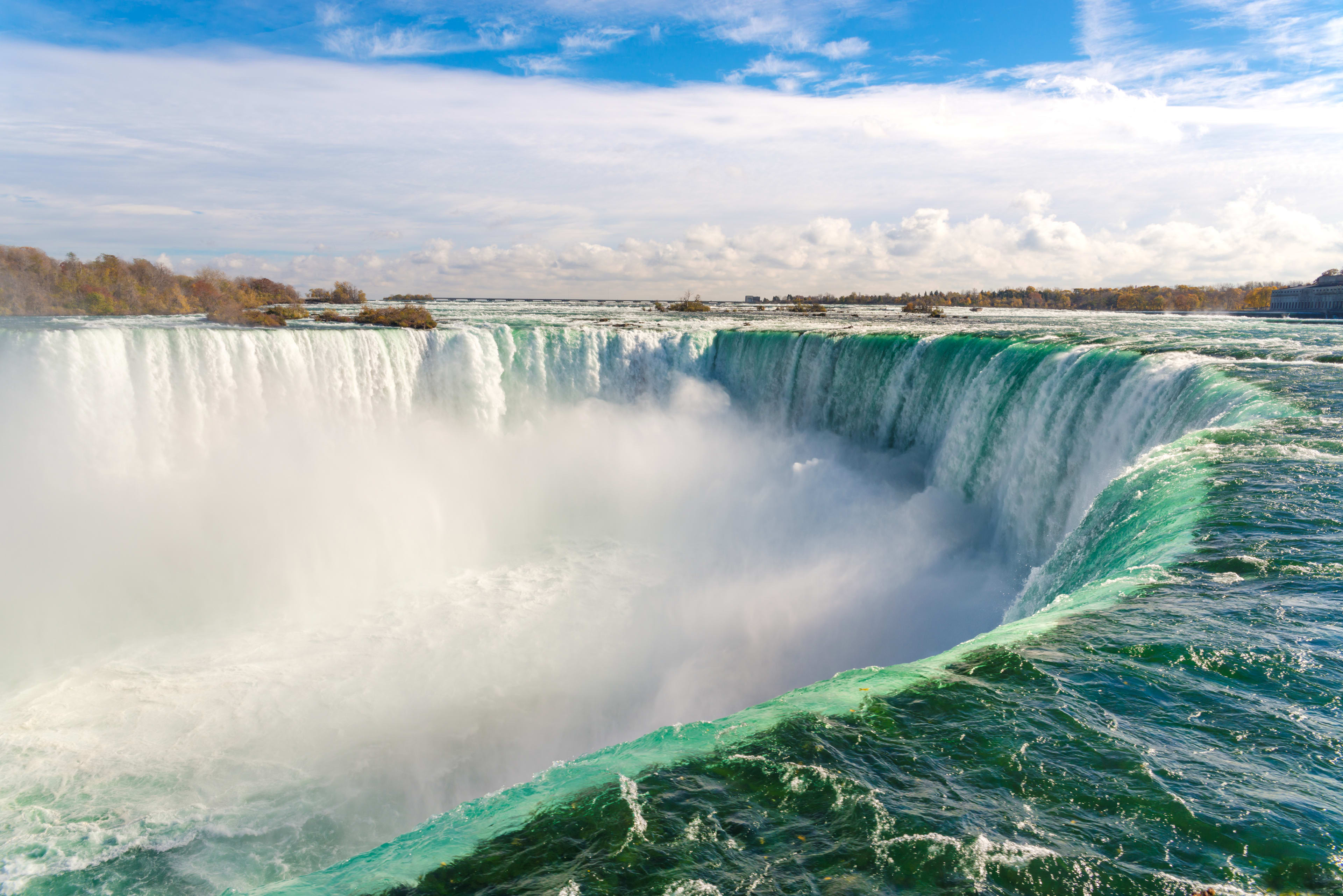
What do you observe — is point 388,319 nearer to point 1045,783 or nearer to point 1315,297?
point 1045,783

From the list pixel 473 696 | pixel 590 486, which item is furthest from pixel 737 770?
pixel 590 486

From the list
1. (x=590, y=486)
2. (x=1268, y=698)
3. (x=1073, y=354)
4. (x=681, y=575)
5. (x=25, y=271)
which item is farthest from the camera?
(x=25, y=271)

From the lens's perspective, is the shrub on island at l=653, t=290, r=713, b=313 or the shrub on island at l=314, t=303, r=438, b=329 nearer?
the shrub on island at l=314, t=303, r=438, b=329

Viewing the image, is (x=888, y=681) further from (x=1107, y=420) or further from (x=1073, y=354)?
(x=1073, y=354)

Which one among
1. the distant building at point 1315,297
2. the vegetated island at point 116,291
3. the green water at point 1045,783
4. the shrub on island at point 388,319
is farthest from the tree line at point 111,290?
the distant building at point 1315,297

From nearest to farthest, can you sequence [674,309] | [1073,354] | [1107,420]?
[1107,420] → [1073,354] → [674,309]

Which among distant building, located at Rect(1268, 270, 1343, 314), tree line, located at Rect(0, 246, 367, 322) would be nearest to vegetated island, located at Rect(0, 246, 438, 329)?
tree line, located at Rect(0, 246, 367, 322)

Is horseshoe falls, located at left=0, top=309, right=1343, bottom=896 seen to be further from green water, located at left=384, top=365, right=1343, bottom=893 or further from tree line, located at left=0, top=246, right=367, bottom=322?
tree line, located at left=0, top=246, right=367, bottom=322
